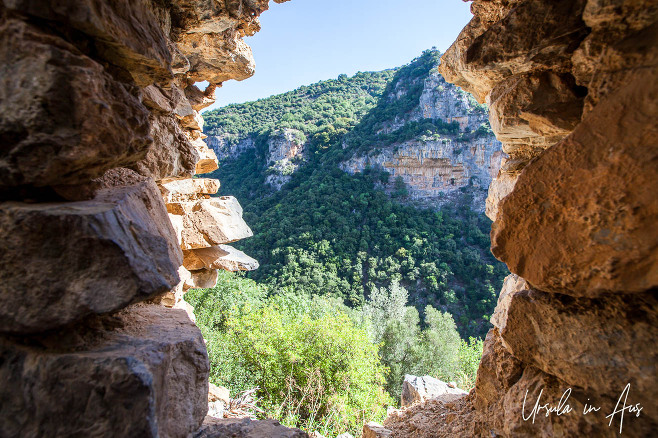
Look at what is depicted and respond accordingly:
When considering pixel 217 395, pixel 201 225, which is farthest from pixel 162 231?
pixel 217 395

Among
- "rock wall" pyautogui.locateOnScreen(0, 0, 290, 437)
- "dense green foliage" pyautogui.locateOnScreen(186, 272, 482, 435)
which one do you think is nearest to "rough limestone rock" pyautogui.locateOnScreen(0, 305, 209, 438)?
"rock wall" pyautogui.locateOnScreen(0, 0, 290, 437)

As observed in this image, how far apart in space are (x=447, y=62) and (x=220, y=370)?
10039 mm

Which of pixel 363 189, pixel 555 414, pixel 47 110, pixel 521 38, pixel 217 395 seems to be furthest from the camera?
pixel 363 189

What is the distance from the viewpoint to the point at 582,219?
1503mm

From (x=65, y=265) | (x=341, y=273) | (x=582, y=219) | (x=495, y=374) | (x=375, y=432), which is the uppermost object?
(x=582, y=219)

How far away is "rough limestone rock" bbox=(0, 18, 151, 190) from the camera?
1240 mm

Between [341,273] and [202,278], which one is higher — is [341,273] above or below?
below

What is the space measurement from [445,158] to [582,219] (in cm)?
4271

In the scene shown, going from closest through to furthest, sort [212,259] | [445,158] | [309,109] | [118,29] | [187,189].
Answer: [118,29] < [187,189] < [212,259] < [445,158] < [309,109]

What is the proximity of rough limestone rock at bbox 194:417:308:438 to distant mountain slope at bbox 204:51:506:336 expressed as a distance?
21117mm

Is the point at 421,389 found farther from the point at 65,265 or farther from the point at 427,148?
the point at 427,148

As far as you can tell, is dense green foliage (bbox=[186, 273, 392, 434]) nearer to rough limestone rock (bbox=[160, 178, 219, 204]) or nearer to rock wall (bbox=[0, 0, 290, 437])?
rough limestone rock (bbox=[160, 178, 219, 204])

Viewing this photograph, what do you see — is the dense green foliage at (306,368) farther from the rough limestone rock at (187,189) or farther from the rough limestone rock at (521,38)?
the rough limestone rock at (521,38)

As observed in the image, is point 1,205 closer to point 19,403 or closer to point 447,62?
point 19,403
